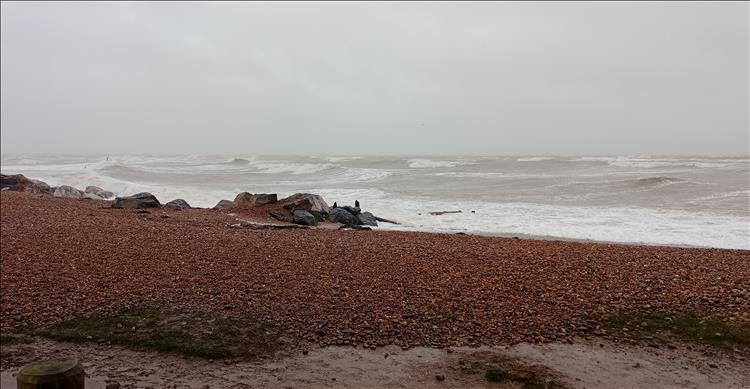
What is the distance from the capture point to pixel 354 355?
16.6ft

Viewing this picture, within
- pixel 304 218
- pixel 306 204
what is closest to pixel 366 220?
pixel 304 218

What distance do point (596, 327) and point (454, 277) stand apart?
232cm

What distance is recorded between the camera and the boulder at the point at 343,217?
16141 mm

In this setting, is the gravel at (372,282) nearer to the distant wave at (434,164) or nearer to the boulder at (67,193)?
the boulder at (67,193)

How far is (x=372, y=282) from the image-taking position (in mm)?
7312

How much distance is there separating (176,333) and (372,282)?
9.14ft

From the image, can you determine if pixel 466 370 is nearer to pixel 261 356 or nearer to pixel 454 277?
pixel 261 356

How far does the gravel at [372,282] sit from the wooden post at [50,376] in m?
2.72

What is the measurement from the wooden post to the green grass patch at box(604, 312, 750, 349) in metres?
5.13

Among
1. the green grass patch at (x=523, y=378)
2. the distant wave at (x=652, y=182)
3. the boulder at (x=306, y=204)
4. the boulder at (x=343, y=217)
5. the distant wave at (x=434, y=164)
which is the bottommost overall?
the green grass patch at (x=523, y=378)

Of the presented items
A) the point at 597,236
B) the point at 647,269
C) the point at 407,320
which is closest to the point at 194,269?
the point at 407,320

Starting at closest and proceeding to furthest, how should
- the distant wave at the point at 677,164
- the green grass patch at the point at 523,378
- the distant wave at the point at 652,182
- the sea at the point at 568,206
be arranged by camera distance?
the green grass patch at the point at 523,378, the sea at the point at 568,206, the distant wave at the point at 652,182, the distant wave at the point at 677,164

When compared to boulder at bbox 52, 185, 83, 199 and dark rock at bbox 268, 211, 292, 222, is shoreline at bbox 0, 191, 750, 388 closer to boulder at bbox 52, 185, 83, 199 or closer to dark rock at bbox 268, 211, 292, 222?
dark rock at bbox 268, 211, 292, 222

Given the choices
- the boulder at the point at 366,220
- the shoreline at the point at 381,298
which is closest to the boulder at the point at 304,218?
the boulder at the point at 366,220
